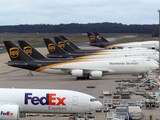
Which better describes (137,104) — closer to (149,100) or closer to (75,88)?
(149,100)

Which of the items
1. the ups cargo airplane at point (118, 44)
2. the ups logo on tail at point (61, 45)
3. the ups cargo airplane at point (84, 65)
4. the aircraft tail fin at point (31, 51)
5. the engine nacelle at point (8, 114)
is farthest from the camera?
the ups cargo airplane at point (118, 44)

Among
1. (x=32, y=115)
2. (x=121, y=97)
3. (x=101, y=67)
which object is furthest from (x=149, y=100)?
(x=101, y=67)

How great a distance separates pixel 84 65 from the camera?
6825cm

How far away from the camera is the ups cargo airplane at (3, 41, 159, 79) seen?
67125mm

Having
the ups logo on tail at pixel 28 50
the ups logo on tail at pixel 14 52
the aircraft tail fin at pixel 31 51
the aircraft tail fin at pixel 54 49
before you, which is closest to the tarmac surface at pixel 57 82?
the aircraft tail fin at pixel 31 51

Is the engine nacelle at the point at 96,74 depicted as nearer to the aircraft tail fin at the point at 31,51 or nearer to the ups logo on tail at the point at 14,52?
the aircraft tail fin at the point at 31,51

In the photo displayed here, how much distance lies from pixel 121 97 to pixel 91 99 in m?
14.1

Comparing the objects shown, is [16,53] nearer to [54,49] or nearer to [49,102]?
[54,49]

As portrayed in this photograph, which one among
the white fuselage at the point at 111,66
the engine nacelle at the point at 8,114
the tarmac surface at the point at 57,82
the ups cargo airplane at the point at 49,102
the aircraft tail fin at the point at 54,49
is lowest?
the engine nacelle at the point at 8,114

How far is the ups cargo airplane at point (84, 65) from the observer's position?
220 feet

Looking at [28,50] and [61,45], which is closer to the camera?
[28,50]

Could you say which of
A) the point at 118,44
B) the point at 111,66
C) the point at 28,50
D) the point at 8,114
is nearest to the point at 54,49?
the point at 28,50

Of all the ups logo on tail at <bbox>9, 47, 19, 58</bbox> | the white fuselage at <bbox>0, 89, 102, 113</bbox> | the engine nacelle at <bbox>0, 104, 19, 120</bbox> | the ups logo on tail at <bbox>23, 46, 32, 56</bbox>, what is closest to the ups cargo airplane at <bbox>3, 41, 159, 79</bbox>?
the ups logo on tail at <bbox>9, 47, 19, 58</bbox>

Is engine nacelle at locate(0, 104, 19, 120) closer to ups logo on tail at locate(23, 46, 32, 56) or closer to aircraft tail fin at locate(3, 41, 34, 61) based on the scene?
aircraft tail fin at locate(3, 41, 34, 61)
